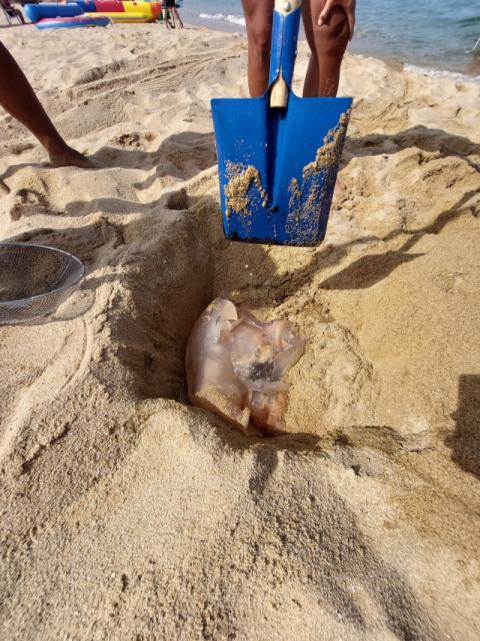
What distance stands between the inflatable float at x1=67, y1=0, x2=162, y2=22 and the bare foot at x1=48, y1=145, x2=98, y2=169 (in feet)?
26.2

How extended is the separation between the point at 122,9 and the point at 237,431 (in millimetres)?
10676

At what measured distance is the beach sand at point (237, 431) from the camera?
0.80 m

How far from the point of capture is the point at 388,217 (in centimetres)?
196

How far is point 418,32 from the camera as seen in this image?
7094 millimetres

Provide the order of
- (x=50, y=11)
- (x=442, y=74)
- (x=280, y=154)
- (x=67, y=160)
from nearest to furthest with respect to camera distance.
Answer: (x=280, y=154), (x=67, y=160), (x=442, y=74), (x=50, y=11)

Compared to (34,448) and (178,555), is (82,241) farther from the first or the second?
(178,555)

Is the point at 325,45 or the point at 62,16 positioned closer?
the point at 325,45

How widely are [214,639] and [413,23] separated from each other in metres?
11.7

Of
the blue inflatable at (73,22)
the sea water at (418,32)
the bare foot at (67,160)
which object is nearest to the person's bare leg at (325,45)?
the bare foot at (67,160)

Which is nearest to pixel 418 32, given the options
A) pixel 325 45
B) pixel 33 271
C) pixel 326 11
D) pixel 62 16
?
pixel 325 45

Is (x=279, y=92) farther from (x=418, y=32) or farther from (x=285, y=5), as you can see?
(x=418, y=32)

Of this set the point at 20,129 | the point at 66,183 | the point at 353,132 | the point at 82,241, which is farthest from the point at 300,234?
the point at 20,129

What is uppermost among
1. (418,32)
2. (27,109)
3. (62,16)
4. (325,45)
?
(62,16)

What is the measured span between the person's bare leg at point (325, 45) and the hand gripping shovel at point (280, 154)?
0.79 m
